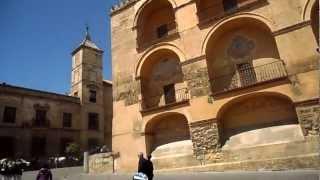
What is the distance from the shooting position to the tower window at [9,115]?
26.1m

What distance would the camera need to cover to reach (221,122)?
1502cm

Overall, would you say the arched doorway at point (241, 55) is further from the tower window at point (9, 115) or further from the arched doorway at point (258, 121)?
the tower window at point (9, 115)

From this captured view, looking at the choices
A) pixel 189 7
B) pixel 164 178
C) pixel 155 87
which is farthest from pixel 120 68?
pixel 164 178

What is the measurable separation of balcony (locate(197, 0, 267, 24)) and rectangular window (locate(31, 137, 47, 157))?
66.0ft

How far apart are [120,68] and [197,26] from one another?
6.40 m

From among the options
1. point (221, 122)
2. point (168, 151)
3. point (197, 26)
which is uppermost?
point (197, 26)

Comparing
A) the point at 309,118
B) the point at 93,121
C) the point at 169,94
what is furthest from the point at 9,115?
the point at 309,118

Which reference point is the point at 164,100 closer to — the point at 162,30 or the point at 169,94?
the point at 169,94

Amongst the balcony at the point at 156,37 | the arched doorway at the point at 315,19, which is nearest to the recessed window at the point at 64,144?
the balcony at the point at 156,37

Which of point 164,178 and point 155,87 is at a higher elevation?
point 155,87

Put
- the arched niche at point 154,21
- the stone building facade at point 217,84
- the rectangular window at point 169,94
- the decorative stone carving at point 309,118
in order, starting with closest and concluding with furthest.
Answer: the decorative stone carving at point 309,118 → the stone building facade at point 217,84 → the rectangular window at point 169,94 → the arched niche at point 154,21

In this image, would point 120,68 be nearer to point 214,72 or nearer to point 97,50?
point 214,72

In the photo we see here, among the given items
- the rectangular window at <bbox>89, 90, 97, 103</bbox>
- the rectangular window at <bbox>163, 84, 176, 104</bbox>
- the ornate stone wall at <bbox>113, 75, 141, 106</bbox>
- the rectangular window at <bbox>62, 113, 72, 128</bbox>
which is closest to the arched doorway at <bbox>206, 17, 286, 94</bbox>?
the rectangular window at <bbox>163, 84, 176, 104</bbox>

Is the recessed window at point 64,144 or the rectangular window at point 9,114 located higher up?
the rectangular window at point 9,114
